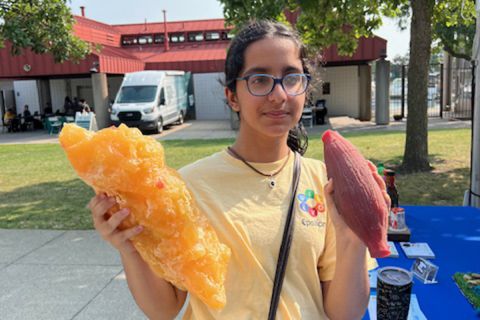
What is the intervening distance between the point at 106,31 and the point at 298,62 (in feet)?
104

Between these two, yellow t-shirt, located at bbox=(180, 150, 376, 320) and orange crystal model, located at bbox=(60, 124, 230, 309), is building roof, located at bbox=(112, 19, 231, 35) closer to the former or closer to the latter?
yellow t-shirt, located at bbox=(180, 150, 376, 320)

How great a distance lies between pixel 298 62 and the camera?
1.67 m

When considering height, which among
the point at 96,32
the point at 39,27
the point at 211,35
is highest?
the point at 96,32

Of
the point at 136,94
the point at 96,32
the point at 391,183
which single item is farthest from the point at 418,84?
the point at 96,32

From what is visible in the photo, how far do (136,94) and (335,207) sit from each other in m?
21.6

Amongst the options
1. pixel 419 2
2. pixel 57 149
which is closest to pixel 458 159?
pixel 419 2

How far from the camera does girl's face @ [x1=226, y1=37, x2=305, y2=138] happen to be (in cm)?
159

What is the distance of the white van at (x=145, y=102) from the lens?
68.9 ft

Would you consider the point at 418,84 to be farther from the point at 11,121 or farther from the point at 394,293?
the point at 11,121

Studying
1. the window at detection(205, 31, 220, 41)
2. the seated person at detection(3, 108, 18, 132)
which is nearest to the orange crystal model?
the seated person at detection(3, 108, 18, 132)

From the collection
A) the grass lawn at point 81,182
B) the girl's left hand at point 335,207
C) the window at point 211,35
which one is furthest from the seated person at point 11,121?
the girl's left hand at point 335,207

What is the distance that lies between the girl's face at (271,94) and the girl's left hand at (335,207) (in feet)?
0.99

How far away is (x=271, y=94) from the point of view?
1.57 metres

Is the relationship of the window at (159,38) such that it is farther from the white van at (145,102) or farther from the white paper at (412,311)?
the white paper at (412,311)
